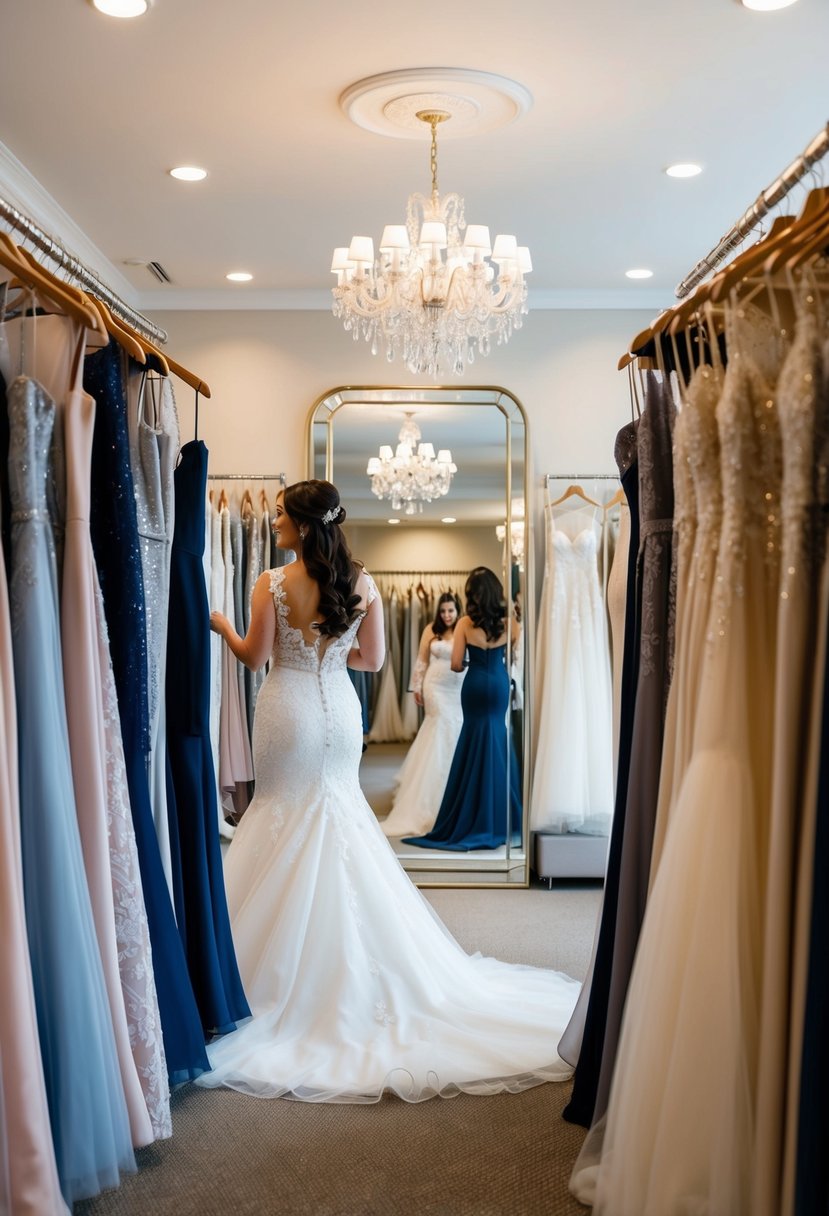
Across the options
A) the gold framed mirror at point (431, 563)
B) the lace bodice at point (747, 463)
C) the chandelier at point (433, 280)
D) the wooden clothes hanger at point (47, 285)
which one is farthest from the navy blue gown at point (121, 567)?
the gold framed mirror at point (431, 563)

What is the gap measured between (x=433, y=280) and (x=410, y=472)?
1.76 m

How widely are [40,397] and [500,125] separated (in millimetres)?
2256

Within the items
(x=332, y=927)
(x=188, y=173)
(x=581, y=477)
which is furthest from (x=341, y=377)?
(x=332, y=927)

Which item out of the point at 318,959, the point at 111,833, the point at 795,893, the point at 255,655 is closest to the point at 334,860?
the point at 318,959

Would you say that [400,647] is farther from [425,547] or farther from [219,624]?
[219,624]

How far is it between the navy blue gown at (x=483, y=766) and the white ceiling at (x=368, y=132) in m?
1.94

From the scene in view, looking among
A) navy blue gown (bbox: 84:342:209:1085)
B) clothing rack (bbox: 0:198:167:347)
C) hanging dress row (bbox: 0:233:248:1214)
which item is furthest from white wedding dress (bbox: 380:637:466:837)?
navy blue gown (bbox: 84:342:209:1085)

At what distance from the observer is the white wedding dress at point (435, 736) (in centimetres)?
554

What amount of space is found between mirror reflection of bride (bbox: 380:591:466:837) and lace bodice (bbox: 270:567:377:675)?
72.5 inches

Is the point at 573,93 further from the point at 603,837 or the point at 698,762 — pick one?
the point at 603,837

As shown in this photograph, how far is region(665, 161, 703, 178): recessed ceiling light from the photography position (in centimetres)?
414

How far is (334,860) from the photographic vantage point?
3.45m

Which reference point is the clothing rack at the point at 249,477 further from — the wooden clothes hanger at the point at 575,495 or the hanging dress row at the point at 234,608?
the wooden clothes hanger at the point at 575,495

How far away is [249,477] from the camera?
5.63 metres
